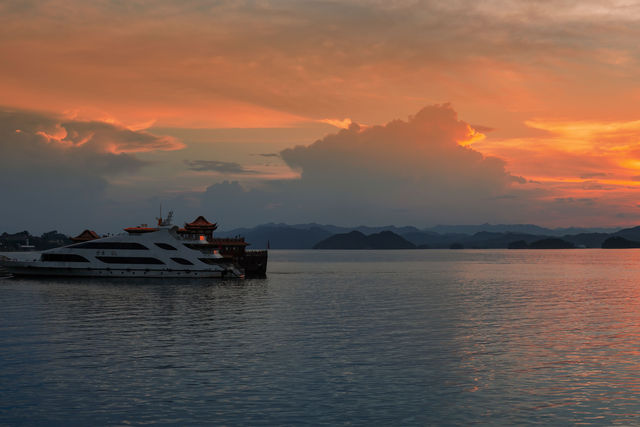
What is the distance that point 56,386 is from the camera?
81.3 ft

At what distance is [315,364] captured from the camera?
29844mm

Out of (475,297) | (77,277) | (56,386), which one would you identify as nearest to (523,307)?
(475,297)

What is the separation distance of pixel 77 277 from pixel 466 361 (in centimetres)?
8579

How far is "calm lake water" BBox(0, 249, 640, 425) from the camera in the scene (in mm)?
21500

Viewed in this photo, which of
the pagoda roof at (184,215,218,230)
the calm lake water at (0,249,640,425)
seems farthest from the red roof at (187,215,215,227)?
the calm lake water at (0,249,640,425)

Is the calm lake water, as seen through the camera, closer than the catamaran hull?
Yes

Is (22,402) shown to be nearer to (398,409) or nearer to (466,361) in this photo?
(398,409)

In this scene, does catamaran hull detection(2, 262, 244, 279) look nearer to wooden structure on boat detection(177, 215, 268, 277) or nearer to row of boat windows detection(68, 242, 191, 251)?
row of boat windows detection(68, 242, 191, 251)

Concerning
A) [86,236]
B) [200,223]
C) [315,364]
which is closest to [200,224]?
[200,223]

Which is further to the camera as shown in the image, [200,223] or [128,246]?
[200,223]

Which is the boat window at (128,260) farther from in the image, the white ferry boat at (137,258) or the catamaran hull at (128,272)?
the catamaran hull at (128,272)

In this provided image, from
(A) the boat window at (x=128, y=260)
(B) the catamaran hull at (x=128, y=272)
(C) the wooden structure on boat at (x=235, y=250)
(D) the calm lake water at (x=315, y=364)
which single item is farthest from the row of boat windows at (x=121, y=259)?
(D) the calm lake water at (x=315, y=364)

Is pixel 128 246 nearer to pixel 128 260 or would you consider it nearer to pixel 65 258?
pixel 128 260

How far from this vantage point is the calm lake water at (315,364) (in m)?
21.5
